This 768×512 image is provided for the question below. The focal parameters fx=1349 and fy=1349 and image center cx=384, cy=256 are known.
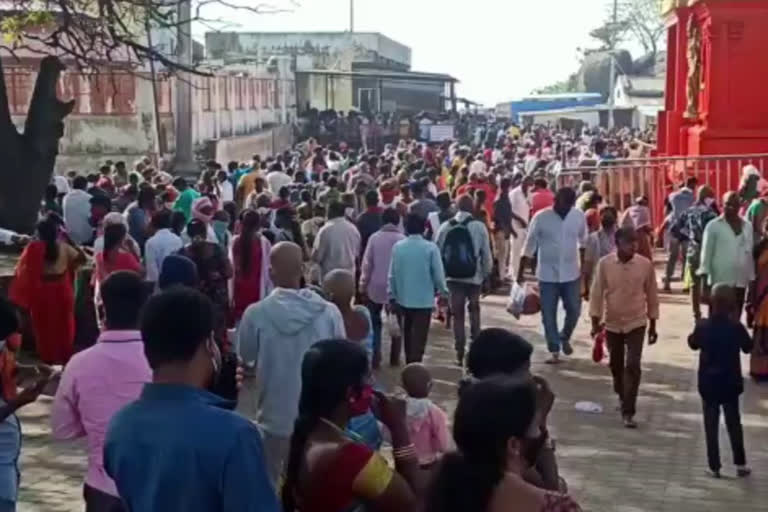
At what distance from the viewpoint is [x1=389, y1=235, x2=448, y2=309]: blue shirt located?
1155 centimetres

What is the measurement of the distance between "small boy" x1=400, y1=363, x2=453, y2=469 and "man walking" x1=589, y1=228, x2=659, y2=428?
15.0 feet

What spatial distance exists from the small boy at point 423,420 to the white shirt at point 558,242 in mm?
6690

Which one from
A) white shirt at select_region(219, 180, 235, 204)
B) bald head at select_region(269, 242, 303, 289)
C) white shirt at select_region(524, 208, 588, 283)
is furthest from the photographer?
white shirt at select_region(219, 180, 235, 204)

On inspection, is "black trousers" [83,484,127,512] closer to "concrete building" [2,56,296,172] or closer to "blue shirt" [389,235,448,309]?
"blue shirt" [389,235,448,309]

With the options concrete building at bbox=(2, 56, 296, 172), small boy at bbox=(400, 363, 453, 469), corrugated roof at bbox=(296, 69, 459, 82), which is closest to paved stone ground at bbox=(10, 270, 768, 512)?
small boy at bbox=(400, 363, 453, 469)

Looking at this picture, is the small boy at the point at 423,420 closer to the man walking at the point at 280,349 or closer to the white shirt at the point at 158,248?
the man walking at the point at 280,349

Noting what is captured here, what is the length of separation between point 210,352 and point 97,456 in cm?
144

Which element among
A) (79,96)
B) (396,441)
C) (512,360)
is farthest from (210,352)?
(79,96)

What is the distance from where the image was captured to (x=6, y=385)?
5.58 meters

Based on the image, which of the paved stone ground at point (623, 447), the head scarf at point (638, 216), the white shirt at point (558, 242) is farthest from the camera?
the head scarf at point (638, 216)

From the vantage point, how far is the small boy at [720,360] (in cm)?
873

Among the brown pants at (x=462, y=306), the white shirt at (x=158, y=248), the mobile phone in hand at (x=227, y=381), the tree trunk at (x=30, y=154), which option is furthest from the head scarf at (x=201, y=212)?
the mobile phone in hand at (x=227, y=381)

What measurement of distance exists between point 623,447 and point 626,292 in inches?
46.7

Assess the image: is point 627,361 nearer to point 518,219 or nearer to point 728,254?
point 728,254
